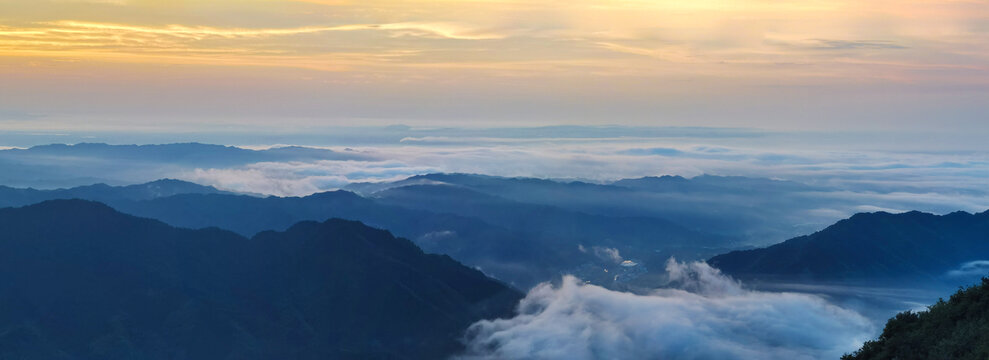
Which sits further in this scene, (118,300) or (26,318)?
(118,300)

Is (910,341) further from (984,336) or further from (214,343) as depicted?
(214,343)

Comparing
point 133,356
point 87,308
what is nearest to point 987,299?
point 133,356

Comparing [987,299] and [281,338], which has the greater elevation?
[987,299]

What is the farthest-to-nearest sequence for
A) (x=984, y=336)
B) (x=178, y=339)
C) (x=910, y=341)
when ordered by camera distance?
(x=178, y=339) → (x=910, y=341) → (x=984, y=336)

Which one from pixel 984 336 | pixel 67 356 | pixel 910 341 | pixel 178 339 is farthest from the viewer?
pixel 178 339

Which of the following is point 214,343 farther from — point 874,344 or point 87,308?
point 874,344

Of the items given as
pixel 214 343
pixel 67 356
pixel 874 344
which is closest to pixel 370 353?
pixel 214 343
